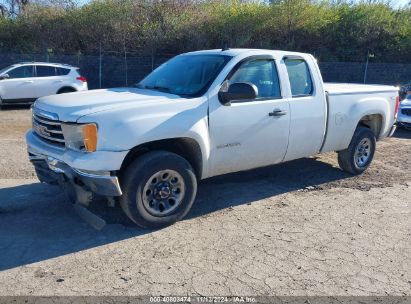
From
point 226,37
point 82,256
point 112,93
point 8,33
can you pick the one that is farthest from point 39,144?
point 8,33

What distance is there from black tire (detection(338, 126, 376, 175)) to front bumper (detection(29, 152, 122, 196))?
4.06 m

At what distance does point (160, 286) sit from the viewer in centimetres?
354

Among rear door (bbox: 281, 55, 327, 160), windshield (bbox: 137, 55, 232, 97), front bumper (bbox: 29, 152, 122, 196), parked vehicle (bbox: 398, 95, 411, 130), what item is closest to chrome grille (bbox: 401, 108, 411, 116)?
parked vehicle (bbox: 398, 95, 411, 130)

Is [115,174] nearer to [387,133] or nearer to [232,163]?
[232,163]

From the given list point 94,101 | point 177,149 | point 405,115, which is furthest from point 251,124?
point 405,115

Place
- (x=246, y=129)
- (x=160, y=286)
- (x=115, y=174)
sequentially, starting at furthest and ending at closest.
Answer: (x=246, y=129) → (x=115, y=174) → (x=160, y=286)

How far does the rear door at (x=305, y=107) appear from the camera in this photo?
18.4 feet

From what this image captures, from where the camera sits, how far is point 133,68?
18.9 meters

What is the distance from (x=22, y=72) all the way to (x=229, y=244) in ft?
41.4

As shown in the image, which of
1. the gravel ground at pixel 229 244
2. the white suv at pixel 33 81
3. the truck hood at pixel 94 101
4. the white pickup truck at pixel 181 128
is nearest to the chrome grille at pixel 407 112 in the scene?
the gravel ground at pixel 229 244

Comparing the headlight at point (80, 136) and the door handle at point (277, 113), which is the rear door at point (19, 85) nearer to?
the headlight at point (80, 136)

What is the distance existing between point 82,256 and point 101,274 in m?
0.42

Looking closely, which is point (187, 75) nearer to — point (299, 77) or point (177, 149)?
point (177, 149)

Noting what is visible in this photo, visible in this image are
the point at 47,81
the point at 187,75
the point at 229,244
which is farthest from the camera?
the point at 47,81
